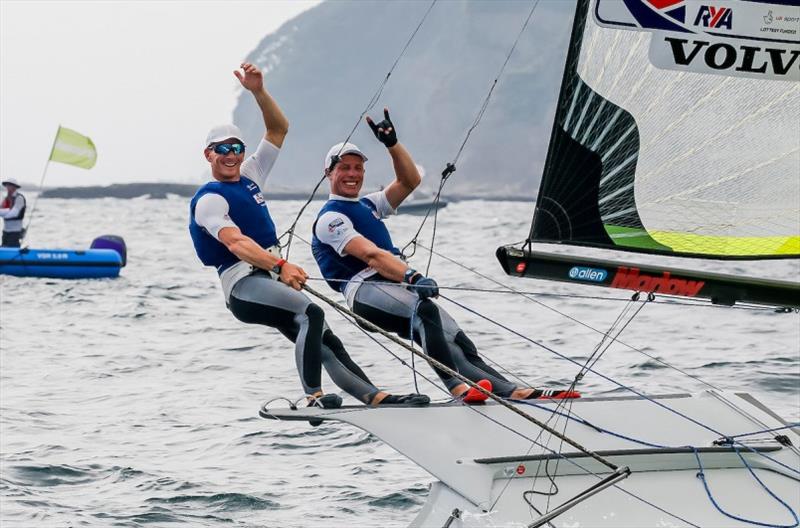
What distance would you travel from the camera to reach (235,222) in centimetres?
514

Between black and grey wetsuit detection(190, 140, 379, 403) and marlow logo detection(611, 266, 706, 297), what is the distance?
128cm

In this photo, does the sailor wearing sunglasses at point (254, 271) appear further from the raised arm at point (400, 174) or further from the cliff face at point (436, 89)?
the cliff face at point (436, 89)

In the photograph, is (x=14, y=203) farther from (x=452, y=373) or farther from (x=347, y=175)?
(x=452, y=373)

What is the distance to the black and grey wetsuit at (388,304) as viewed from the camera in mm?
5254

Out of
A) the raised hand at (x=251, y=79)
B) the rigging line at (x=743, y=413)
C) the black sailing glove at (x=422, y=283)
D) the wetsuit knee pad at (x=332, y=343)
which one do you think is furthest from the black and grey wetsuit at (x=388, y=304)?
the rigging line at (x=743, y=413)

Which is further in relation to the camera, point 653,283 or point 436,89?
point 436,89

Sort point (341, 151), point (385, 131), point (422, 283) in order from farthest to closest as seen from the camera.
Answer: point (341, 151), point (385, 131), point (422, 283)

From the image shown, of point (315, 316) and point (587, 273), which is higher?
point (587, 273)

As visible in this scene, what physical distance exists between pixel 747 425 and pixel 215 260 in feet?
8.96

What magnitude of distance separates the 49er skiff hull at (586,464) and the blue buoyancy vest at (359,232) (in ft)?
3.01

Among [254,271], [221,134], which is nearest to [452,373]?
[254,271]

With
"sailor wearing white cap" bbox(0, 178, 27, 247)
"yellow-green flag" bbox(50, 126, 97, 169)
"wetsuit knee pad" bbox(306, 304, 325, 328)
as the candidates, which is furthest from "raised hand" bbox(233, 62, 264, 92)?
"yellow-green flag" bbox(50, 126, 97, 169)

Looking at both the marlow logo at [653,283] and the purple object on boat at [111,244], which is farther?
the purple object on boat at [111,244]

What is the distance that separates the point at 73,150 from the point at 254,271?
43.5 ft
